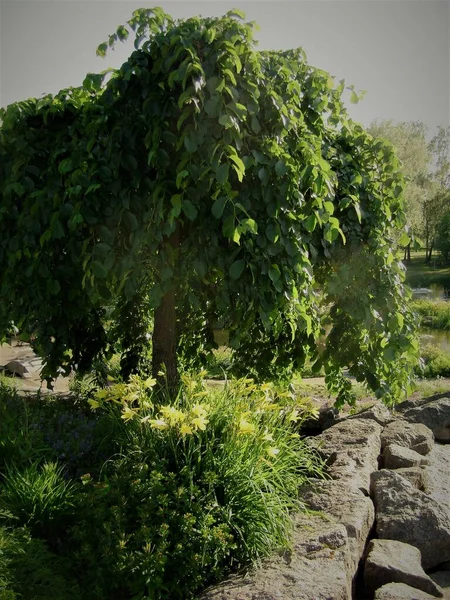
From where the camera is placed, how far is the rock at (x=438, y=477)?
298 centimetres

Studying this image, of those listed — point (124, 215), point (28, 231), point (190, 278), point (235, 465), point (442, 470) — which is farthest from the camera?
point (442, 470)

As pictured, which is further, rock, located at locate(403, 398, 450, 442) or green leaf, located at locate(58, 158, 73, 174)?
rock, located at locate(403, 398, 450, 442)

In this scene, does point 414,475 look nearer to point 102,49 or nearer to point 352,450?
point 352,450

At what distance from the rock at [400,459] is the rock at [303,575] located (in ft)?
3.92

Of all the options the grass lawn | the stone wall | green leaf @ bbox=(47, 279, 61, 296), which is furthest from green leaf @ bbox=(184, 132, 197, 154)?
the grass lawn

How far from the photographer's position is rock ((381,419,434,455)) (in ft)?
12.3

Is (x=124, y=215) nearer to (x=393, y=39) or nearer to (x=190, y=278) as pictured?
(x=190, y=278)

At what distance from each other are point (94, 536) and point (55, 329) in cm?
139

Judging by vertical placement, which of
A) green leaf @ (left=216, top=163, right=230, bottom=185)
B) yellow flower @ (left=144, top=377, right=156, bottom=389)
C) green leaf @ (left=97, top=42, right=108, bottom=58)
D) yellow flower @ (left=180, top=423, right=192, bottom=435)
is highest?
green leaf @ (left=97, top=42, right=108, bottom=58)

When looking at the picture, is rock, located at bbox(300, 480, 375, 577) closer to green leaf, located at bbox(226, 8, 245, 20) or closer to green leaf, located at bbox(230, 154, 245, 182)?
green leaf, located at bbox(230, 154, 245, 182)

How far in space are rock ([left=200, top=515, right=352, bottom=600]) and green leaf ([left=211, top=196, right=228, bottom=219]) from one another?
1.36 m

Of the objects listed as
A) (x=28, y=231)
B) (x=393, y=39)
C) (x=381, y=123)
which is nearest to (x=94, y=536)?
(x=28, y=231)

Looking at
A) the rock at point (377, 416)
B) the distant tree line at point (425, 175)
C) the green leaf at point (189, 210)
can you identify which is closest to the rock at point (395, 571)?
the green leaf at point (189, 210)

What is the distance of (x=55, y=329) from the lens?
3248 mm
